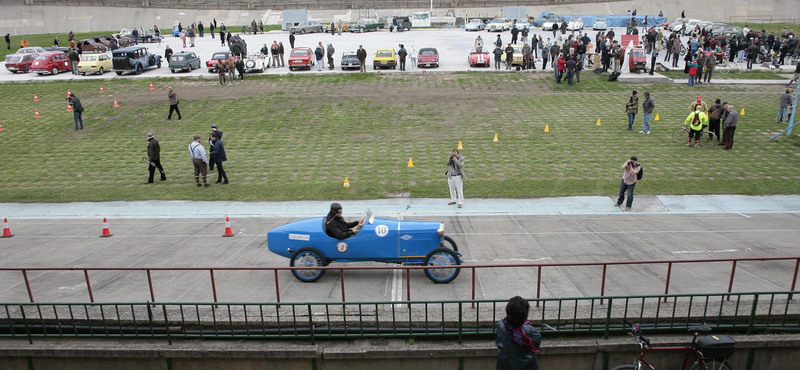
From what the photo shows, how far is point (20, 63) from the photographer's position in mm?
35250

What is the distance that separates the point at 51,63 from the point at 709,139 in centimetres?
3726

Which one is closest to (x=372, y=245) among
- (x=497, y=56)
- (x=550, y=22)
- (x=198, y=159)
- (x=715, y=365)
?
(x=715, y=365)

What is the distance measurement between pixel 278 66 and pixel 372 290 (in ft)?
94.9

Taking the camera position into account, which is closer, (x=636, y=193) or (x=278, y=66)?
(x=636, y=193)

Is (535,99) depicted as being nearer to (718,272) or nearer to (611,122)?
(611,122)

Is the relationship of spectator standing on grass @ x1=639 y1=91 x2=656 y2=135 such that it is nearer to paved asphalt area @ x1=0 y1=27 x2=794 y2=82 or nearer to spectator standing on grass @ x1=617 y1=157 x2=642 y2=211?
spectator standing on grass @ x1=617 y1=157 x2=642 y2=211

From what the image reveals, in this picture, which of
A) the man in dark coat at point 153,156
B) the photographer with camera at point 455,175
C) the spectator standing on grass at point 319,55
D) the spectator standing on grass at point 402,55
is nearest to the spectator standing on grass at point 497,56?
the spectator standing on grass at point 402,55

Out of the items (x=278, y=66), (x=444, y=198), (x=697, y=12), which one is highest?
(x=697, y=12)

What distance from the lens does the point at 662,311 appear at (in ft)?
27.8

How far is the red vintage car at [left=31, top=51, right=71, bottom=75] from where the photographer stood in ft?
113

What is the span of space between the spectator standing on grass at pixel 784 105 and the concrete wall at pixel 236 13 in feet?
169

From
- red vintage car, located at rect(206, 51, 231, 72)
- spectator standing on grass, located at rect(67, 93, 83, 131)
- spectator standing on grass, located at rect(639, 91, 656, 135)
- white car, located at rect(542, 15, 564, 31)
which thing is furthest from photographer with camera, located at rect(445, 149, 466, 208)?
white car, located at rect(542, 15, 564, 31)

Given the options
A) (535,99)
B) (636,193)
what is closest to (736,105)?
(535,99)

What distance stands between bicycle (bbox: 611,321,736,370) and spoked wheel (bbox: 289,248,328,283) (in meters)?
5.12
